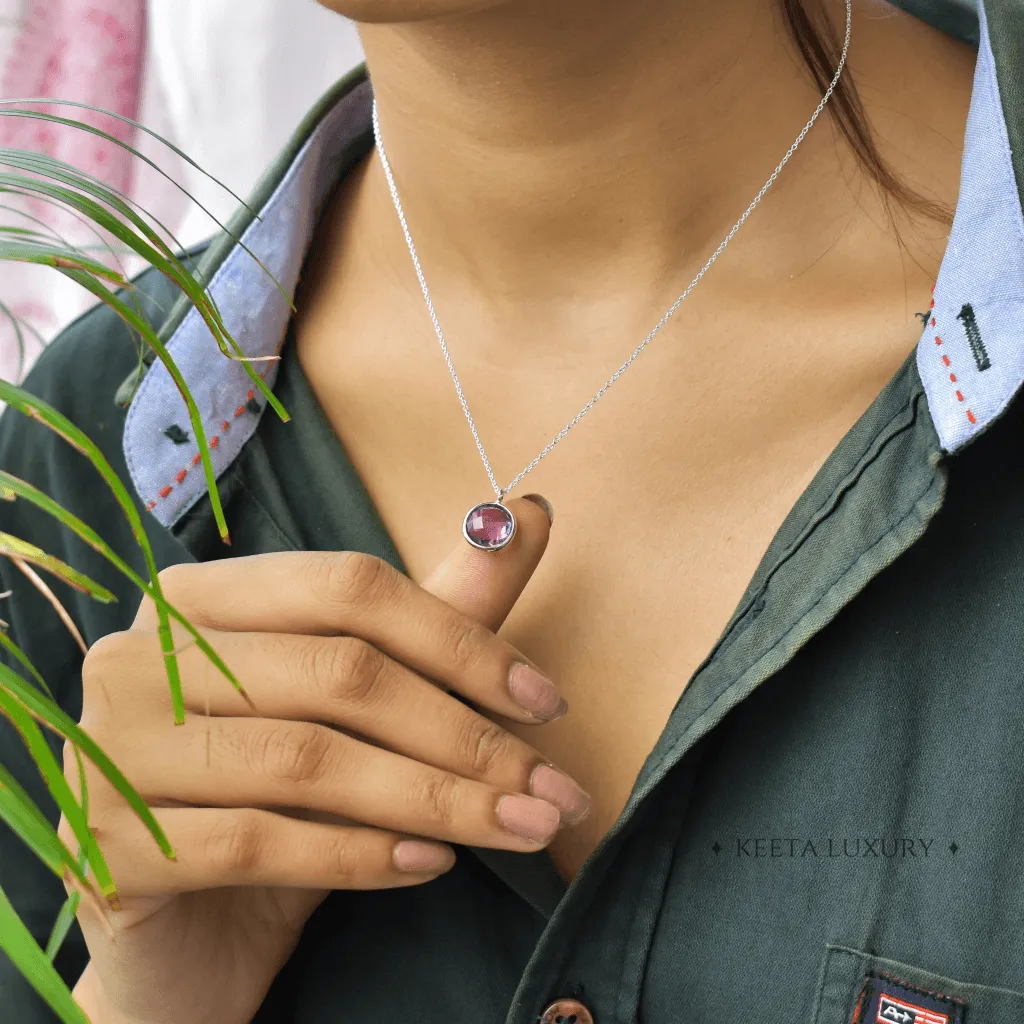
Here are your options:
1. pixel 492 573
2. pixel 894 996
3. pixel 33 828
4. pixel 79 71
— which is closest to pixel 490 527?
pixel 492 573

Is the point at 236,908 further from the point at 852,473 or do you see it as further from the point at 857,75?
the point at 857,75

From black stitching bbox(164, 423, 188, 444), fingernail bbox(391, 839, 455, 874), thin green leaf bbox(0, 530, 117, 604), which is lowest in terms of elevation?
thin green leaf bbox(0, 530, 117, 604)

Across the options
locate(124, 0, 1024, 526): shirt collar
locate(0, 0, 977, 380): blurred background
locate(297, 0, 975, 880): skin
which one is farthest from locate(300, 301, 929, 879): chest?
locate(0, 0, 977, 380): blurred background

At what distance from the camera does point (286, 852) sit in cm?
62

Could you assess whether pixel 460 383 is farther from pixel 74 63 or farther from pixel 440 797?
pixel 74 63

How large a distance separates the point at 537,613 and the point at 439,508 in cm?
12

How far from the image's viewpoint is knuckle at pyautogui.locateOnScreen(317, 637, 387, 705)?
616 mm

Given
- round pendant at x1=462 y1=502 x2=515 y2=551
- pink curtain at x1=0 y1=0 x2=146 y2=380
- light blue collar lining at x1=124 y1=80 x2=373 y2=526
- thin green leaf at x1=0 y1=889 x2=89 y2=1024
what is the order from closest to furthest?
thin green leaf at x1=0 y1=889 x2=89 y2=1024 → round pendant at x1=462 y1=502 x2=515 y2=551 → light blue collar lining at x1=124 y1=80 x2=373 y2=526 → pink curtain at x1=0 y1=0 x2=146 y2=380

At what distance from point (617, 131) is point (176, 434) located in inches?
16.7

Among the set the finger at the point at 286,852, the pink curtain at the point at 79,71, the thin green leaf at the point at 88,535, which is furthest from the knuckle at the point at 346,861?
the pink curtain at the point at 79,71

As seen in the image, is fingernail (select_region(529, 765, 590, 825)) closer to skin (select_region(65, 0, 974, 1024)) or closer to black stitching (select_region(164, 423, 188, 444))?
skin (select_region(65, 0, 974, 1024))

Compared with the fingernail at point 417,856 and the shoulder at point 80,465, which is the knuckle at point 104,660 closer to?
the fingernail at point 417,856

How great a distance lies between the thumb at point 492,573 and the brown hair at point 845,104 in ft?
1.13

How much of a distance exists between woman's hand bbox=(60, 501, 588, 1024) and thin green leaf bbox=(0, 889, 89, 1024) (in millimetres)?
347
